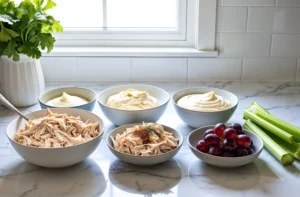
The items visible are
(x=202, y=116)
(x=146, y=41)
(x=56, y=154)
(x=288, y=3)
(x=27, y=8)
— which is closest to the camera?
(x=56, y=154)

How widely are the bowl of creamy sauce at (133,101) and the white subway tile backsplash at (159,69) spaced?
36 cm

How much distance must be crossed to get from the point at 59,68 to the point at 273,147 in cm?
90

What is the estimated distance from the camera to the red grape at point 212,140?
3.66 feet

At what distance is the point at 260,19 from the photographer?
1.66 metres

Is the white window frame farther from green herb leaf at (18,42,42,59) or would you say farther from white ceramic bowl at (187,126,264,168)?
white ceramic bowl at (187,126,264,168)

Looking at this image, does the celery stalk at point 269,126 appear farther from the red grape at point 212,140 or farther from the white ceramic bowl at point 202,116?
the red grape at point 212,140

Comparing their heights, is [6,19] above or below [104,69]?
above

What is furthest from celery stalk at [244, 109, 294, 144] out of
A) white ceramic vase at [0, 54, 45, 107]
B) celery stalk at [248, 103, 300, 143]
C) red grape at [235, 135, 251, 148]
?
white ceramic vase at [0, 54, 45, 107]

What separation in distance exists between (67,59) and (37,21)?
1.14ft

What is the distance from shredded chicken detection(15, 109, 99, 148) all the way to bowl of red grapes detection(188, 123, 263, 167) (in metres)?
0.27

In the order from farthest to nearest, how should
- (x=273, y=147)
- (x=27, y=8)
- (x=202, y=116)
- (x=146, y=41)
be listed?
(x=146, y=41)
(x=27, y=8)
(x=202, y=116)
(x=273, y=147)

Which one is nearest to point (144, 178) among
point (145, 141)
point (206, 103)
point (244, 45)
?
point (145, 141)

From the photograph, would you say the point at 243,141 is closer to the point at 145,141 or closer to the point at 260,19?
the point at 145,141

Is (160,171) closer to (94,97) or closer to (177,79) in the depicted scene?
(94,97)
